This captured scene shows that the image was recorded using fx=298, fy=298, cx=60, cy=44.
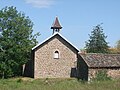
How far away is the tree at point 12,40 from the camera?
134 feet

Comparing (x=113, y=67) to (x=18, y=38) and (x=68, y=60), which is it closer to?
(x=68, y=60)

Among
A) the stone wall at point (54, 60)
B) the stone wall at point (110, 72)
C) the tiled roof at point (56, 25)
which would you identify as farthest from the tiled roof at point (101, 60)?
the tiled roof at point (56, 25)

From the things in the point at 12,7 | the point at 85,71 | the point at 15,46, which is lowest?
the point at 85,71

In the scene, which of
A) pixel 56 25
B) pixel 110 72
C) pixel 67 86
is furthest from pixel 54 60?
pixel 67 86

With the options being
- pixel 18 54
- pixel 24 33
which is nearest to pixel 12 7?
pixel 24 33

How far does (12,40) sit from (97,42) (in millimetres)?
25096

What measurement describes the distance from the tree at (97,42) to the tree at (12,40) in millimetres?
22298

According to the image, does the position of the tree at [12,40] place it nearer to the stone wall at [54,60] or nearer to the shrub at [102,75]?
the stone wall at [54,60]

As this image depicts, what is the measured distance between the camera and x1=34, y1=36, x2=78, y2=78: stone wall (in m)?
41.5

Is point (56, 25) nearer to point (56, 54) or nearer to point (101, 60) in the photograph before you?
point (56, 54)

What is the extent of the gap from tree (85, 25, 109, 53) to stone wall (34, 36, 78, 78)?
19.1 m

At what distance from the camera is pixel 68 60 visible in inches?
1677

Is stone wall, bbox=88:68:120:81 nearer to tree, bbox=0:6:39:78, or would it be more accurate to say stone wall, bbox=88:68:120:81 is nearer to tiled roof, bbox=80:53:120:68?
tiled roof, bbox=80:53:120:68

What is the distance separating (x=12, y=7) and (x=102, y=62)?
47.5 ft
